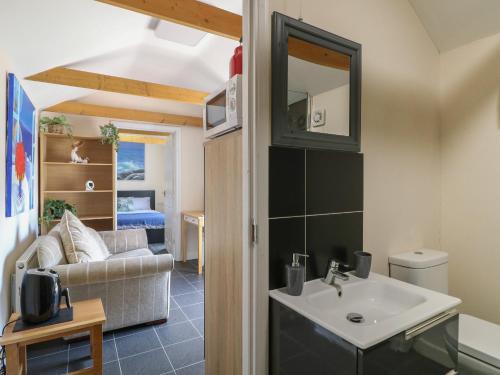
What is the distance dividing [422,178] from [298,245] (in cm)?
109

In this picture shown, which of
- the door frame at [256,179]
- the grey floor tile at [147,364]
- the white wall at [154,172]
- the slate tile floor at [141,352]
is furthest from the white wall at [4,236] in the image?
the white wall at [154,172]

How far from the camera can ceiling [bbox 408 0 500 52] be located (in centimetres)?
154

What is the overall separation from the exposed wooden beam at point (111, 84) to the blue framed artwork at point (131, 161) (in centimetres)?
407

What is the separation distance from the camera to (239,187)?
1.25 metres

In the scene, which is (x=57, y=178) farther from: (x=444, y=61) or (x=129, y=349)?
(x=444, y=61)

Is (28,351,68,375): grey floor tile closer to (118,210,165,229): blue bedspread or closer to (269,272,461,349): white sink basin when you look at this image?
(269,272,461,349): white sink basin

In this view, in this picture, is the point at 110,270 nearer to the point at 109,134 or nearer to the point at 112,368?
the point at 112,368

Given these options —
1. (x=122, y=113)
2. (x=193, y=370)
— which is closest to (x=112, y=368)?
(x=193, y=370)

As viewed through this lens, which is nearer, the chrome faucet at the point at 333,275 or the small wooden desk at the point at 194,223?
the chrome faucet at the point at 333,275

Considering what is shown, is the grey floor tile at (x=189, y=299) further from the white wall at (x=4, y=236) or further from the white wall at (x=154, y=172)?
the white wall at (x=154, y=172)

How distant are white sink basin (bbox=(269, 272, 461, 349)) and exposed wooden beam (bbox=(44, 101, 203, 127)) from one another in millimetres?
3849

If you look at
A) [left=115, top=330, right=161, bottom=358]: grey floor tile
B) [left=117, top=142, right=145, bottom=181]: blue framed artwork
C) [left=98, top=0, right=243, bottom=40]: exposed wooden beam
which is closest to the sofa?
[left=115, top=330, right=161, bottom=358]: grey floor tile

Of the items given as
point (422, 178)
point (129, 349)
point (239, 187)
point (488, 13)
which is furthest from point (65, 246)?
point (488, 13)

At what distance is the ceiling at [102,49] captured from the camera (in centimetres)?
182
